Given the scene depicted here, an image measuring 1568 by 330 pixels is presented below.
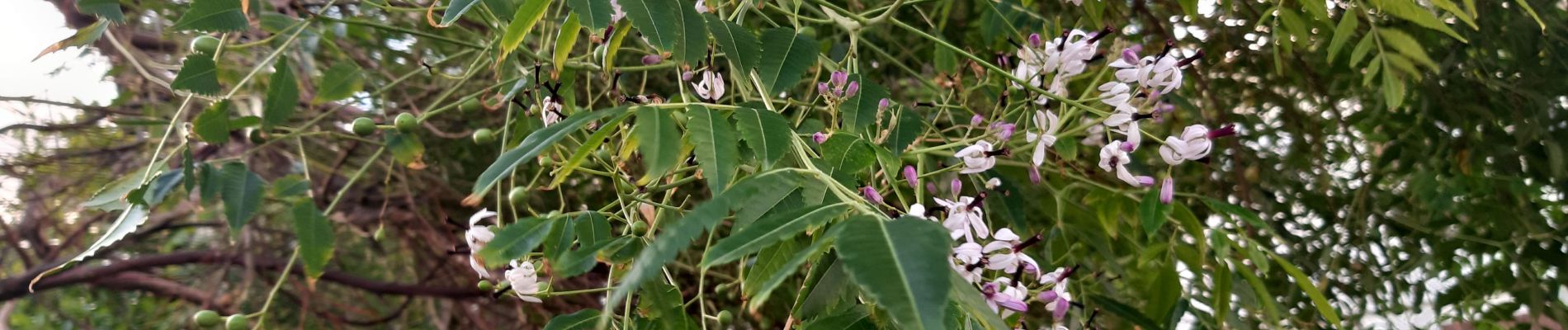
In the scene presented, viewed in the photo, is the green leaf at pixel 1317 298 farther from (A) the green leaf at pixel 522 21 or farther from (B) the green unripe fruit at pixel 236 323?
(B) the green unripe fruit at pixel 236 323

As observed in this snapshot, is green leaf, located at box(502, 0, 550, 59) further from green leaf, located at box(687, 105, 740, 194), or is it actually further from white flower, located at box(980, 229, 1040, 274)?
white flower, located at box(980, 229, 1040, 274)

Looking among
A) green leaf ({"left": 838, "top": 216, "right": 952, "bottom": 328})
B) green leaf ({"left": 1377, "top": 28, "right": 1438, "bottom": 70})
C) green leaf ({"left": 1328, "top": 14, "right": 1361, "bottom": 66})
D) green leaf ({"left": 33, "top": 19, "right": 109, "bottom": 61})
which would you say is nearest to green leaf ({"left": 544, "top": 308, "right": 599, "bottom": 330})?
green leaf ({"left": 838, "top": 216, "right": 952, "bottom": 328})

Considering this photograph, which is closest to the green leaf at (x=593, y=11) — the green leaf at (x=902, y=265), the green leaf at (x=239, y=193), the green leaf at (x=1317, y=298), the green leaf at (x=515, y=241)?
the green leaf at (x=515, y=241)

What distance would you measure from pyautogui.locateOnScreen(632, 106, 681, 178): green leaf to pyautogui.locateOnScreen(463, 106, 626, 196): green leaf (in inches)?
0.8

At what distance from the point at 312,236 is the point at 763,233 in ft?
1.51

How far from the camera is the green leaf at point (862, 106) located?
2.13 feet

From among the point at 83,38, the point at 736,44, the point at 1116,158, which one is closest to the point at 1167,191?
the point at 1116,158

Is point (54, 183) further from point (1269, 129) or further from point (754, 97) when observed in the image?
point (1269, 129)

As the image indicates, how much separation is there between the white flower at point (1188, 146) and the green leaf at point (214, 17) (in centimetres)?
65

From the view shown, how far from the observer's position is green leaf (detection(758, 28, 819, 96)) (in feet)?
2.10

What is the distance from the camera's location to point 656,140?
458mm

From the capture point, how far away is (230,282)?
1.38 metres

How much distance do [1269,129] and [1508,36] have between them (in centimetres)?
34

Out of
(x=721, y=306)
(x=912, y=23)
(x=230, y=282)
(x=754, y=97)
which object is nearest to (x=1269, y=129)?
(x=912, y=23)
